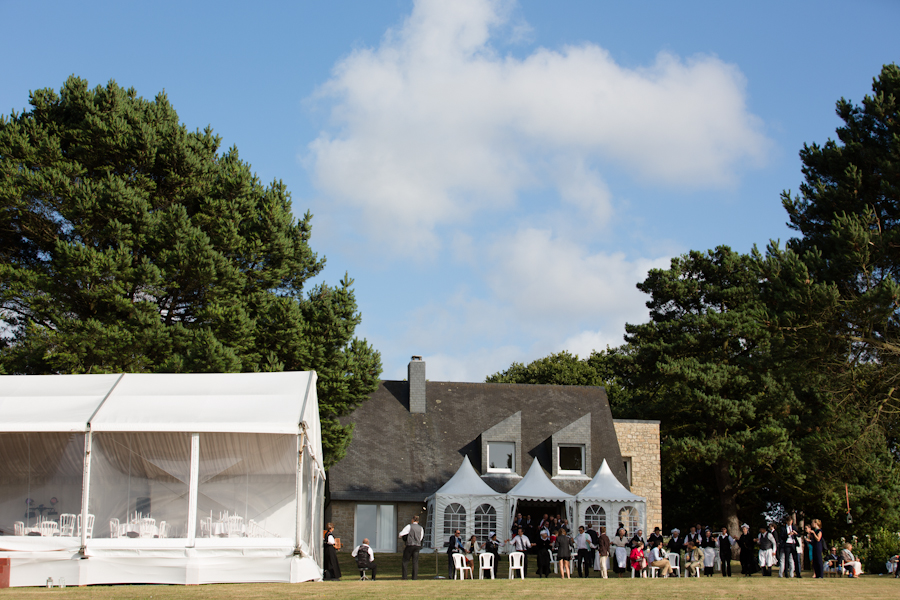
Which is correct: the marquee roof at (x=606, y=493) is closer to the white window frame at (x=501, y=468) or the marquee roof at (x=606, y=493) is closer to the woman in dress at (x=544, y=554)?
the woman in dress at (x=544, y=554)

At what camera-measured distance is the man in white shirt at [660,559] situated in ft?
61.7

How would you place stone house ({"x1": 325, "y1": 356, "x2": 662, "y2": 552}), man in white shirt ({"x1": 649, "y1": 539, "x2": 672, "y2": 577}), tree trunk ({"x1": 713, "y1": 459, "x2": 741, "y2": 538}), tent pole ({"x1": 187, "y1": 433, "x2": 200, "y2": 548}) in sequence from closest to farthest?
1. tent pole ({"x1": 187, "y1": 433, "x2": 200, "y2": 548})
2. man in white shirt ({"x1": 649, "y1": 539, "x2": 672, "y2": 577})
3. stone house ({"x1": 325, "y1": 356, "x2": 662, "y2": 552})
4. tree trunk ({"x1": 713, "y1": 459, "x2": 741, "y2": 538})

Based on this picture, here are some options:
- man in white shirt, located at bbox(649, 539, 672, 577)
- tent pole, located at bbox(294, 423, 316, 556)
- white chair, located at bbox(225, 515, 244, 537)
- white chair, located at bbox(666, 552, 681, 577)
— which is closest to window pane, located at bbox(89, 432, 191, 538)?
white chair, located at bbox(225, 515, 244, 537)

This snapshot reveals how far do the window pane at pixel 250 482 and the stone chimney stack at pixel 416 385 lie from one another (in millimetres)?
17485

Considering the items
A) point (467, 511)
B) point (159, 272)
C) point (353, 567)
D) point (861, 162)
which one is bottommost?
point (353, 567)

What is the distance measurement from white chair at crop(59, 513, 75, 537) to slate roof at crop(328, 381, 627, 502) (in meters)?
14.5

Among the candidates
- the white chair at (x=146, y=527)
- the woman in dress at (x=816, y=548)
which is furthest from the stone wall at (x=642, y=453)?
the white chair at (x=146, y=527)

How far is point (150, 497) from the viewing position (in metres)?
13.4

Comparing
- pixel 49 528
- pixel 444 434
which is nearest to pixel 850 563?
pixel 444 434

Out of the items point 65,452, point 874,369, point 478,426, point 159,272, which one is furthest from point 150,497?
point 478,426

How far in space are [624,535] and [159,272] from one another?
1313cm

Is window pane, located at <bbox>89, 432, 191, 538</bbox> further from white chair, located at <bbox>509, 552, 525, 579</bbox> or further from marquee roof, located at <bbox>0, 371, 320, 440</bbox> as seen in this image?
white chair, located at <bbox>509, 552, 525, 579</bbox>

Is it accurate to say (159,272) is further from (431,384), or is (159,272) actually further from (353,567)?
(431,384)

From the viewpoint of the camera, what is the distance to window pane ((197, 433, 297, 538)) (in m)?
13.6
